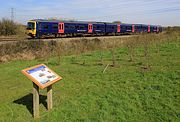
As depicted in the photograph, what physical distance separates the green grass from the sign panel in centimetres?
84

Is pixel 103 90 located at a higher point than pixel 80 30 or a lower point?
lower

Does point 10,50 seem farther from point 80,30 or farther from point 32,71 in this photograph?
point 80,30

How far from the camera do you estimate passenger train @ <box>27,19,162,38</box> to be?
24.0 meters

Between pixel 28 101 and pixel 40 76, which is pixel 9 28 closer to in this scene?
pixel 28 101

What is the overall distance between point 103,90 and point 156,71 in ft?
8.77

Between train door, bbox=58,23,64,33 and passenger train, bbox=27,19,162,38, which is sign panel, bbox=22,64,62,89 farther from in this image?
train door, bbox=58,23,64,33

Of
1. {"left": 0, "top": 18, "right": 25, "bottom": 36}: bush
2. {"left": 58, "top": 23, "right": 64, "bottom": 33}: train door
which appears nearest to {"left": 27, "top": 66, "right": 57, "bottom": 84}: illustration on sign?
{"left": 58, "top": 23, "right": 64, "bottom": 33}: train door

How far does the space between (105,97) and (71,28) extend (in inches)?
857

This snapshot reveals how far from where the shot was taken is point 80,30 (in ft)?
94.0

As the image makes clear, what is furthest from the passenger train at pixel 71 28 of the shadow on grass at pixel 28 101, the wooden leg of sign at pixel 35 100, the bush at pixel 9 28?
the wooden leg of sign at pixel 35 100

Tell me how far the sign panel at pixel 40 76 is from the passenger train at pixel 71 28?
19.0m

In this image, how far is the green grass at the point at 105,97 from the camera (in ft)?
17.7

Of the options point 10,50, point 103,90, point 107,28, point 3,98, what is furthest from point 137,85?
point 107,28

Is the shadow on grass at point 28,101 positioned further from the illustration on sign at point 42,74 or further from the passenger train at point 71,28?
the passenger train at point 71,28
